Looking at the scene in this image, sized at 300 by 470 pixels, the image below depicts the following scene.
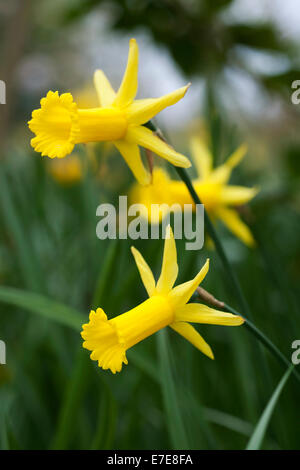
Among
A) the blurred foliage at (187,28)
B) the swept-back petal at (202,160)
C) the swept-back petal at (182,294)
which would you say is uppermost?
the blurred foliage at (187,28)

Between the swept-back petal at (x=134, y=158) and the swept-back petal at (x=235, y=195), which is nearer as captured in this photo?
the swept-back petal at (x=134, y=158)

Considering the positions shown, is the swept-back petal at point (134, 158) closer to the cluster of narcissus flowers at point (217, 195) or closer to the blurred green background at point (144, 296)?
the blurred green background at point (144, 296)

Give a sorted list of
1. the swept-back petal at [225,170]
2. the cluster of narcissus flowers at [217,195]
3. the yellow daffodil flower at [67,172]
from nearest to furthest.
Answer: the cluster of narcissus flowers at [217,195]
the swept-back petal at [225,170]
the yellow daffodil flower at [67,172]

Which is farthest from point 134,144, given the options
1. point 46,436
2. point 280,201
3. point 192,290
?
point 280,201

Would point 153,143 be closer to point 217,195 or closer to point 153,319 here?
point 153,319

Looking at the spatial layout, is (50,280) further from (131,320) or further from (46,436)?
(131,320)

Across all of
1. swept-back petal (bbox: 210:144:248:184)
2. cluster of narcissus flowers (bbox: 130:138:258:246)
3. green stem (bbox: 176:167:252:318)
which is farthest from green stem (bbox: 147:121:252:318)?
swept-back petal (bbox: 210:144:248:184)

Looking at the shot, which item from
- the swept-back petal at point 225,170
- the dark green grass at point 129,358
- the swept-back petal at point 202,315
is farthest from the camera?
→ the swept-back petal at point 225,170

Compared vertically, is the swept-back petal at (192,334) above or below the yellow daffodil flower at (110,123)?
below

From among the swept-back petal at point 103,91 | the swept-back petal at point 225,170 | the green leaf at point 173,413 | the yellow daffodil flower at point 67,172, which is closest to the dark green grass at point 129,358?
the green leaf at point 173,413
